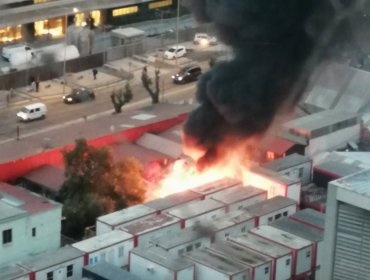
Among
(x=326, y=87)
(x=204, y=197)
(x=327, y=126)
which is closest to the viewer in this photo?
(x=204, y=197)

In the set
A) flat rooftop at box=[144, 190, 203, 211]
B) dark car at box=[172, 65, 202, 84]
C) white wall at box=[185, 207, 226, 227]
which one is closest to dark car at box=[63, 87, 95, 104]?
dark car at box=[172, 65, 202, 84]

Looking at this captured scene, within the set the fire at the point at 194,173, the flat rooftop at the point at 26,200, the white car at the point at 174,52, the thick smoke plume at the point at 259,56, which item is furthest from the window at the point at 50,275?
the white car at the point at 174,52

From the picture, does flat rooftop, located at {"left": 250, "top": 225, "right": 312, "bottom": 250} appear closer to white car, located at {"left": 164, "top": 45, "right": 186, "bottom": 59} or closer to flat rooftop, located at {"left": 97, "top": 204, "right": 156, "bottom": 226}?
flat rooftop, located at {"left": 97, "top": 204, "right": 156, "bottom": 226}

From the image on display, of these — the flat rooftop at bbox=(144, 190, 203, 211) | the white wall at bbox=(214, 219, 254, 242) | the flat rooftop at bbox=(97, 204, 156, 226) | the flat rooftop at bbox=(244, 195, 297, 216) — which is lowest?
the white wall at bbox=(214, 219, 254, 242)

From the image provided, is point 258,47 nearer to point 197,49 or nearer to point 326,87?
point 326,87

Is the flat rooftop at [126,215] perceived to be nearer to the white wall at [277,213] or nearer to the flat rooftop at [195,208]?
the flat rooftop at [195,208]

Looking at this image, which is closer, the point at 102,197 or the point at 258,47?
the point at 258,47

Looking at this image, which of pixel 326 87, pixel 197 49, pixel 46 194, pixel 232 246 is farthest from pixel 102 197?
pixel 197 49
